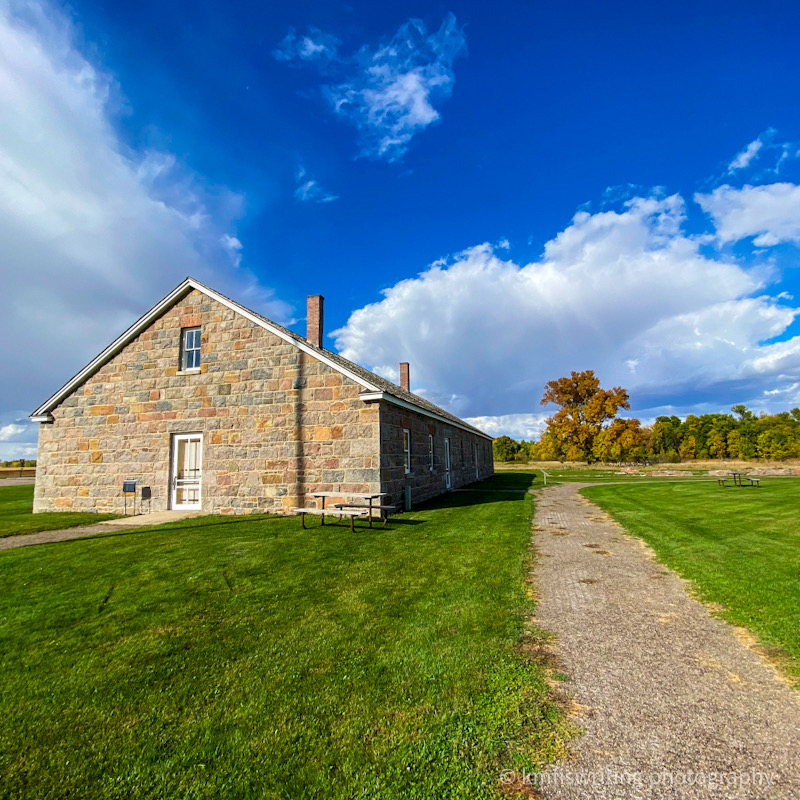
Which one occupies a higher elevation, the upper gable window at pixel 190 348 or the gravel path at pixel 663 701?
the upper gable window at pixel 190 348

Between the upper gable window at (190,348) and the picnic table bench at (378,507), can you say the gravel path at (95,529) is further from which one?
the upper gable window at (190,348)

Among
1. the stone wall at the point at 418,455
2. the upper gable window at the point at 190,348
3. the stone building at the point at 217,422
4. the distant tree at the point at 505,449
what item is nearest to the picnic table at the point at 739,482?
the stone wall at the point at 418,455

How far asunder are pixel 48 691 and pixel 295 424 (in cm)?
944

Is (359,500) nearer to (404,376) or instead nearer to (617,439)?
(404,376)

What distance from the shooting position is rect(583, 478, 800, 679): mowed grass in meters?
4.84

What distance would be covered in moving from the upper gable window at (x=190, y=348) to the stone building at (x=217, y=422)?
34mm

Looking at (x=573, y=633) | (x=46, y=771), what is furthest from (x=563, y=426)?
(x=46, y=771)

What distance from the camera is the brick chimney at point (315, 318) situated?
1645 centimetres

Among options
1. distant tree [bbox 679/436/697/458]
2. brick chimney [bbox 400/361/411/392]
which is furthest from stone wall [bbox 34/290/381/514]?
distant tree [bbox 679/436/697/458]

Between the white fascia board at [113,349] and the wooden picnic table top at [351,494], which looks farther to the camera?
the white fascia board at [113,349]

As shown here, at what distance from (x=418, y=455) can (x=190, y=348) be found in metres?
8.67

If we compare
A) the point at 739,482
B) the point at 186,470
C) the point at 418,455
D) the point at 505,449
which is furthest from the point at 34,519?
the point at 505,449

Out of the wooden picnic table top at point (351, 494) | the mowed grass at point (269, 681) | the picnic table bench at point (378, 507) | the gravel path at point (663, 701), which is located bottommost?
the gravel path at point (663, 701)

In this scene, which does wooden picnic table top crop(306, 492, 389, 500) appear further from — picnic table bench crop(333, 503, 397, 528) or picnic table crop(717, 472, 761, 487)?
picnic table crop(717, 472, 761, 487)
